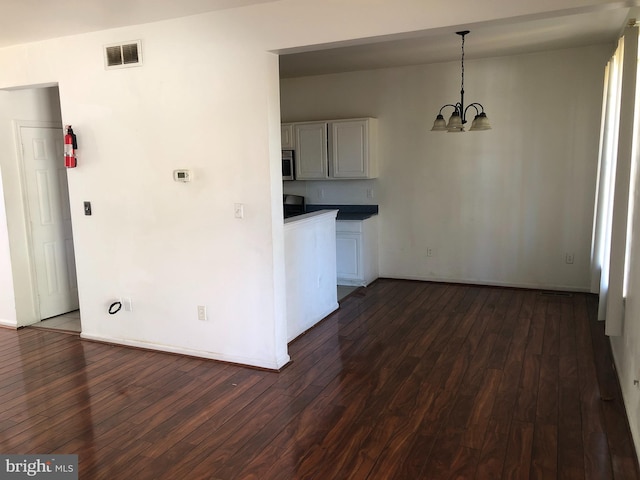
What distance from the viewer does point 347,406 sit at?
307 cm

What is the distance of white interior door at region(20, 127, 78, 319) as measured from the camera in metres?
4.79

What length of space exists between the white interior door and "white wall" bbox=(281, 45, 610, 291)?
9.91ft

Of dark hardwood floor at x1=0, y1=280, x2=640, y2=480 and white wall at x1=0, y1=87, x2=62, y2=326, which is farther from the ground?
white wall at x1=0, y1=87, x2=62, y2=326

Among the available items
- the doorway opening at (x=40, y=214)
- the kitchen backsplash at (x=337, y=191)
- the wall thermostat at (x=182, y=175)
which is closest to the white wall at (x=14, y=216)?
the doorway opening at (x=40, y=214)

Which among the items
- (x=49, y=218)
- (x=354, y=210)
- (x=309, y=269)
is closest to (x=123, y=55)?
(x=49, y=218)

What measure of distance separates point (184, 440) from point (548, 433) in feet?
6.65

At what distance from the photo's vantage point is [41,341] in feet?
14.4

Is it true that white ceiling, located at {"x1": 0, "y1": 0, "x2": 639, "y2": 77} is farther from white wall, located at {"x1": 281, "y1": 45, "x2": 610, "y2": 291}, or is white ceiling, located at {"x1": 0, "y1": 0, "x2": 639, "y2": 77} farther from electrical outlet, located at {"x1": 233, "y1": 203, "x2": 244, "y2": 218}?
electrical outlet, located at {"x1": 233, "y1": 203, "x2": 244, "y2": 218}

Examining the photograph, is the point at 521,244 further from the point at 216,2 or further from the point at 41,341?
the point at 41,341

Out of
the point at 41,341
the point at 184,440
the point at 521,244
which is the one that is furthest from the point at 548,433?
the point at 41,341

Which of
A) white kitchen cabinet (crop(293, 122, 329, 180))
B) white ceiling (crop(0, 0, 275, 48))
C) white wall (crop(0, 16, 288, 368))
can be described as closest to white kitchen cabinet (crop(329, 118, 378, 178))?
Result: white kitchen cabinet (crop(293, 122, 329, 180))

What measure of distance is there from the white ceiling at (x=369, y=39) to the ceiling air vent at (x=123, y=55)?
0.16m

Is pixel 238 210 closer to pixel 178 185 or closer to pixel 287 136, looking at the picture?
pixel 178 185

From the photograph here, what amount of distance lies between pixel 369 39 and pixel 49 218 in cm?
375
